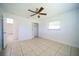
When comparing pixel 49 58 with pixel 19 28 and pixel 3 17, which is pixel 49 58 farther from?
pixel 3 17

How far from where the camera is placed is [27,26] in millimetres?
1770

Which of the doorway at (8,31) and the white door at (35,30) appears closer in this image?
the doorway at (8,31)

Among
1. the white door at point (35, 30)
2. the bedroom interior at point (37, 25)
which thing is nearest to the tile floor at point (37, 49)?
the bedroom interior at point (37, 25)

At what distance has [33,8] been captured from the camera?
170 centimetres

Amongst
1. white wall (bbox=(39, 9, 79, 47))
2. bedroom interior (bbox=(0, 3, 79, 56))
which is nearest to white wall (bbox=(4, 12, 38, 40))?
bedroom interior (bbox=(0, 3, 79, 56))

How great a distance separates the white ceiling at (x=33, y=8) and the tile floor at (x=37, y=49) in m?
0.56

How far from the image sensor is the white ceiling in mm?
1679

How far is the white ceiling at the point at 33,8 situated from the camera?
1.68m

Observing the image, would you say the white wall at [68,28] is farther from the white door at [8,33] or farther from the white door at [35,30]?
the white door at [8,33]

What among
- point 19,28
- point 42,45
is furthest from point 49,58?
point 19,28

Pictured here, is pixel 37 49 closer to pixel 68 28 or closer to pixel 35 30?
pixel 35 30

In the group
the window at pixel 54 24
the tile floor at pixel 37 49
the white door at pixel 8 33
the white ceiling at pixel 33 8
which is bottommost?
the tile floor at pixel 37 49

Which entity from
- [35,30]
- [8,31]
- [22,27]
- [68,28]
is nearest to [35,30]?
[35,30]

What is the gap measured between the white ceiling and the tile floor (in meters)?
0.56
